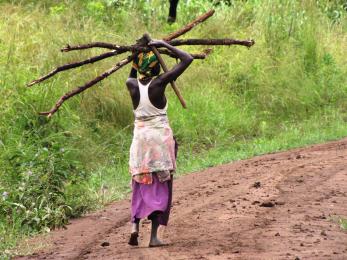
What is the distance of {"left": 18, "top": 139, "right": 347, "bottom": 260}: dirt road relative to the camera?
20.2 feet

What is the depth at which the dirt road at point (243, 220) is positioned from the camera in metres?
6.17

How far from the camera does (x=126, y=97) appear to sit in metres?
12.4

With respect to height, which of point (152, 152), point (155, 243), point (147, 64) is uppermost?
point (147, 64)

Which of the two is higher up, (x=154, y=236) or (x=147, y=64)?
(x=147, y=64)

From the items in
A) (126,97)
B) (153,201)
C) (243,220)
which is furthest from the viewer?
(126,97)

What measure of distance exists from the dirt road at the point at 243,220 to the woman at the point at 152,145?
29 cm

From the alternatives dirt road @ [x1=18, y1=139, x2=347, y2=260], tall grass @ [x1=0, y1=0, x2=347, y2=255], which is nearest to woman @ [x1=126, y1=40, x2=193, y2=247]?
dirt road @ [x1=18, y1=139, x2=347, y2=260]

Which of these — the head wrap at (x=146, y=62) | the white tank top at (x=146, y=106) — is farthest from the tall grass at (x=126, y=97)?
the head wrap at (x=146, y=62)

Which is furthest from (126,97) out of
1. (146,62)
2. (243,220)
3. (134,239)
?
(134,239)

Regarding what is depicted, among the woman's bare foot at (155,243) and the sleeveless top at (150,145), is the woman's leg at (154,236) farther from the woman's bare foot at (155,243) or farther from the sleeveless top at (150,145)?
the sleeveless top at (150,145)

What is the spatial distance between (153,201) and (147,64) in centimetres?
99

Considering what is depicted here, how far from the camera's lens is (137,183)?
6566 mm

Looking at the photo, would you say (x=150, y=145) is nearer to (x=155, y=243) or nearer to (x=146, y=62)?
(x=146, y=62)

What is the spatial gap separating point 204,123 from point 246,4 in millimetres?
4705
